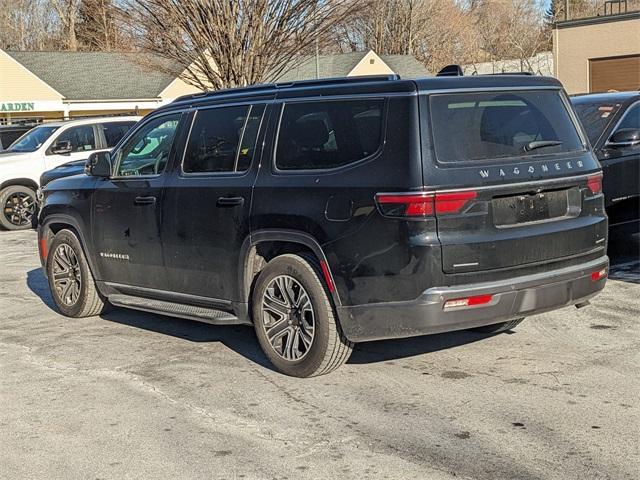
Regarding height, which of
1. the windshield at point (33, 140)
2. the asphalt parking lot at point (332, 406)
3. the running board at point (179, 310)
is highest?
the windshield at point (33, 140)

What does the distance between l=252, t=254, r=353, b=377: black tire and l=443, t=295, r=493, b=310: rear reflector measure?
0.82m

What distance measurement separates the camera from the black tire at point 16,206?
1588cm

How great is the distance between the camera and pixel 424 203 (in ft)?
16.3

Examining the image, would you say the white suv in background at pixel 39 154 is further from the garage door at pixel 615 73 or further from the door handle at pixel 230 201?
the garage door at pixel 615 73

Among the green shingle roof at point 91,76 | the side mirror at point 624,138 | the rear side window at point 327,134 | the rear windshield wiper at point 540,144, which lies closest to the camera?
the rear side window at point 327,134

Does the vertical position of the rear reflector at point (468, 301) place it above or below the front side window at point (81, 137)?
below

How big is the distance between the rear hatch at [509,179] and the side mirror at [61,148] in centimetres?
1202

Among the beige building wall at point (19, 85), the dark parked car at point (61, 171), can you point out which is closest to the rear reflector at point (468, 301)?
the dark parked car at point (61, 171)

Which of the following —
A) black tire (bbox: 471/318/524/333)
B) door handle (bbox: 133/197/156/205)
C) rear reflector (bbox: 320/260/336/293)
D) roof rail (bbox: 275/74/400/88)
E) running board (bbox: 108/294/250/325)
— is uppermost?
roof rail (bbox: 275/74/400/88)

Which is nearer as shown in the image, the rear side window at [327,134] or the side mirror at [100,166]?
the rear side window at [327,134]

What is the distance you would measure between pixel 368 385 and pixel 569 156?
199cm

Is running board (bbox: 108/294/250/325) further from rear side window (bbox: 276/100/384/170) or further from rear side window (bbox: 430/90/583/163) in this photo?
rear side window (bbox: 430/90/583/163)

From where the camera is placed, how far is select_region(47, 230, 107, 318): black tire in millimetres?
7734

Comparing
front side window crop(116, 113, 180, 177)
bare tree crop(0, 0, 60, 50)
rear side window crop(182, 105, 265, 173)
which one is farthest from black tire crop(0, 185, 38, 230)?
bare tree crop(0, 0, 60, 50)
